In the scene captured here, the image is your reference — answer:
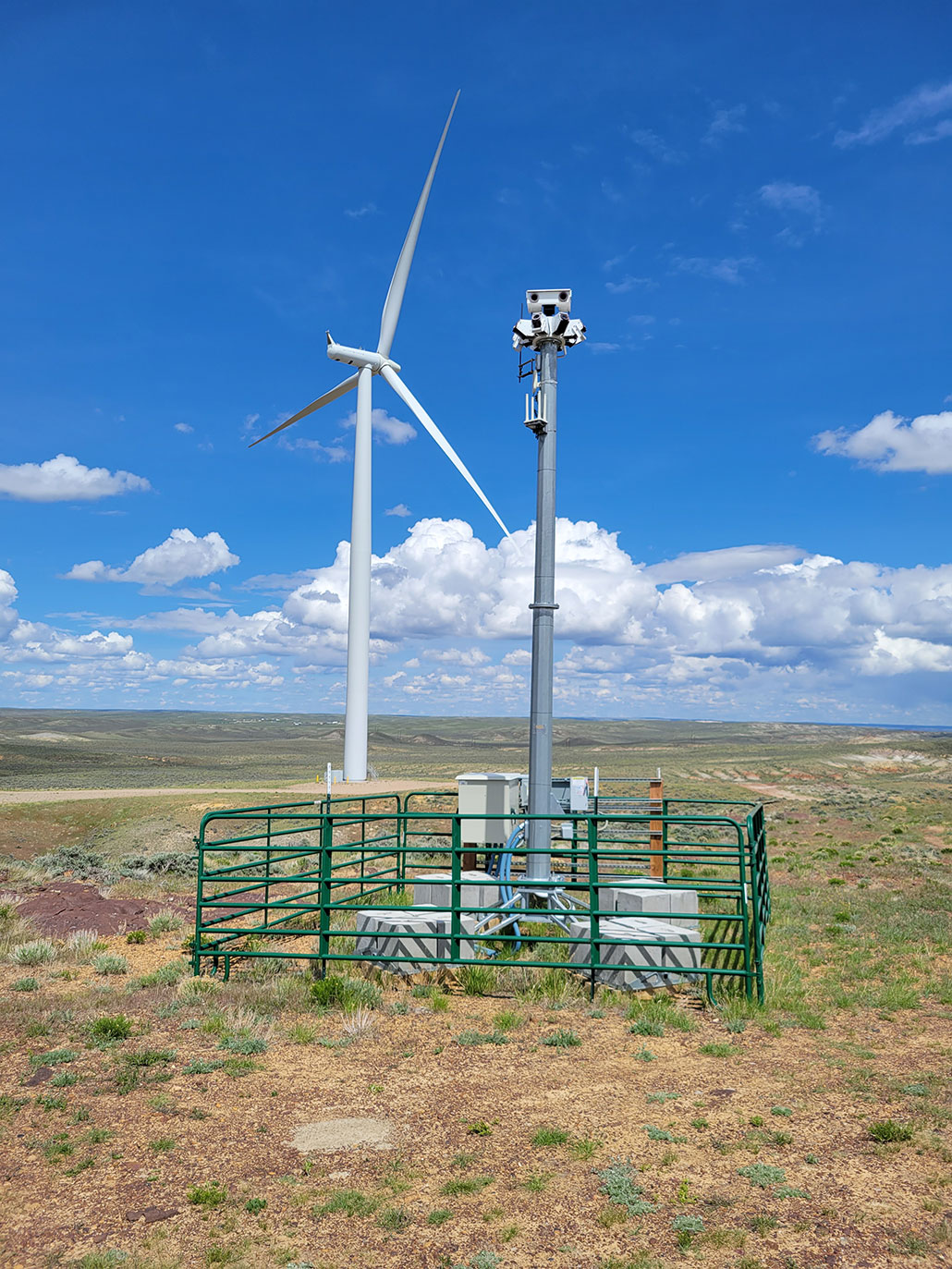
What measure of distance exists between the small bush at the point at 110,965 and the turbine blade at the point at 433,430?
46.3 ft

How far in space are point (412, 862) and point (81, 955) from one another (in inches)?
374

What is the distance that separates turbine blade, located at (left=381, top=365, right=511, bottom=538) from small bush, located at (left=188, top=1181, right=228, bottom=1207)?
59.2 ft

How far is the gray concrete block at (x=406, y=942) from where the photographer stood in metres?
10.5

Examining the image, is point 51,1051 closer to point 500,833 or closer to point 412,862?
point 500,833

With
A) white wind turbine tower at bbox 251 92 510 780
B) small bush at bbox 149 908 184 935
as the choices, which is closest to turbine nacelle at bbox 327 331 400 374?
white wind turbine tower at bbox 251 92 510 780

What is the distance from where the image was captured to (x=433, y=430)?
28.0 metres

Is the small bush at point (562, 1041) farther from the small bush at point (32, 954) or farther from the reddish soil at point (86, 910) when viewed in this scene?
the reddish soil at point (86, 910)

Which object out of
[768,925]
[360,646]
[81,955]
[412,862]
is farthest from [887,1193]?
[360,646]

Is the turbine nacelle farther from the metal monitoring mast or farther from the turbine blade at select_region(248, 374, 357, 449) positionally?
the metal monitoring mast

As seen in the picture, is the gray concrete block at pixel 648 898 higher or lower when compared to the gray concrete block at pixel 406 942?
higher

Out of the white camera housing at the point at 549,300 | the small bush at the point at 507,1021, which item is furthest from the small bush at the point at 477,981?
the white camera housing at the point at 549,300

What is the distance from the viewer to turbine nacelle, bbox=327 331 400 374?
3269cm

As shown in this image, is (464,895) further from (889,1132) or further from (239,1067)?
(889,1132)

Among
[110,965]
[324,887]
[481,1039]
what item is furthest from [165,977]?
[481,1039]
